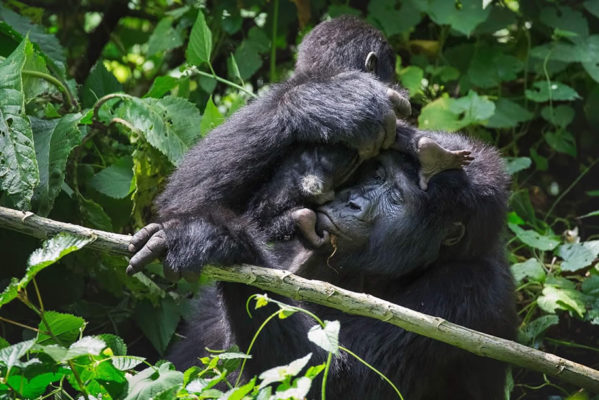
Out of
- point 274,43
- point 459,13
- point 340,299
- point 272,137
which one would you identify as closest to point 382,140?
point 272,137

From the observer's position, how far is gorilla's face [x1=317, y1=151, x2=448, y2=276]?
3.03 meters

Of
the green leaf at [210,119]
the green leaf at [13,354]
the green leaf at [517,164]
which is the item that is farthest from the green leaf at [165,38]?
the green leaf at [13,354]

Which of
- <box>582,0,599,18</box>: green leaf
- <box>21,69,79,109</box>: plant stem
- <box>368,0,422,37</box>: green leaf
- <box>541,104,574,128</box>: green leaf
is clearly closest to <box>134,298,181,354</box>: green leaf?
<box>21,69,79,109</box>: plant stem

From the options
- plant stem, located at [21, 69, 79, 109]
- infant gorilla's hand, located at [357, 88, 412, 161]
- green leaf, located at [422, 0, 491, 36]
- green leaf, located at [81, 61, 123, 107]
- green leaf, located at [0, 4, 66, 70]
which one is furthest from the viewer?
green leaf, located at [422, 0, 491, 36]

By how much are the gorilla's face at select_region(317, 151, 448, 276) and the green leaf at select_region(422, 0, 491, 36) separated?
5.29 feet

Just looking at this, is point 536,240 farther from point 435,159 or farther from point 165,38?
point 165,38

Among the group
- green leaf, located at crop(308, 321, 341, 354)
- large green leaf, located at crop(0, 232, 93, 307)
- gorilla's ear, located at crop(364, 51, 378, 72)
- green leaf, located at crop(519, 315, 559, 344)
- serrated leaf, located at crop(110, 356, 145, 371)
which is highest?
large green leaf, located at crop(0, 232, 93, 307)

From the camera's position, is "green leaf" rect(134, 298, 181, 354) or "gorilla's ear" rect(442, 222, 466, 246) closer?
"gorilla's ear" rect(442, 222, 466, 246)

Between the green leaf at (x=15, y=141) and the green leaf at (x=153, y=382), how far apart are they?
782mm

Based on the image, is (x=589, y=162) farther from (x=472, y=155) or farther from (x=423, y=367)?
(x=423, y=367)

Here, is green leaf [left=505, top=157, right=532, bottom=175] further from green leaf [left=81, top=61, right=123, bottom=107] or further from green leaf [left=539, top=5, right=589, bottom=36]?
green leaf [left=81, top=61, right=123, bottom=107]

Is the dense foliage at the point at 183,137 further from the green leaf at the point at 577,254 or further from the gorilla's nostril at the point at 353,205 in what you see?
the gorilla's nostril at the point at 353,205

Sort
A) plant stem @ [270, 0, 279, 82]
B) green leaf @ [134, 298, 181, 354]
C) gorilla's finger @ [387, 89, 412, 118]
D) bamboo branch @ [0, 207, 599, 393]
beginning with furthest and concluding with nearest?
plant stem @ [270, 0, 279, 82] → green leaf @ [134, 298, 181, 354] → gorilla's finger @ [387, 89, 412, 118] → bamboo branch @ [0, 207, 599, 393]

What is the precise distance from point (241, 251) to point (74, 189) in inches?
46.1
